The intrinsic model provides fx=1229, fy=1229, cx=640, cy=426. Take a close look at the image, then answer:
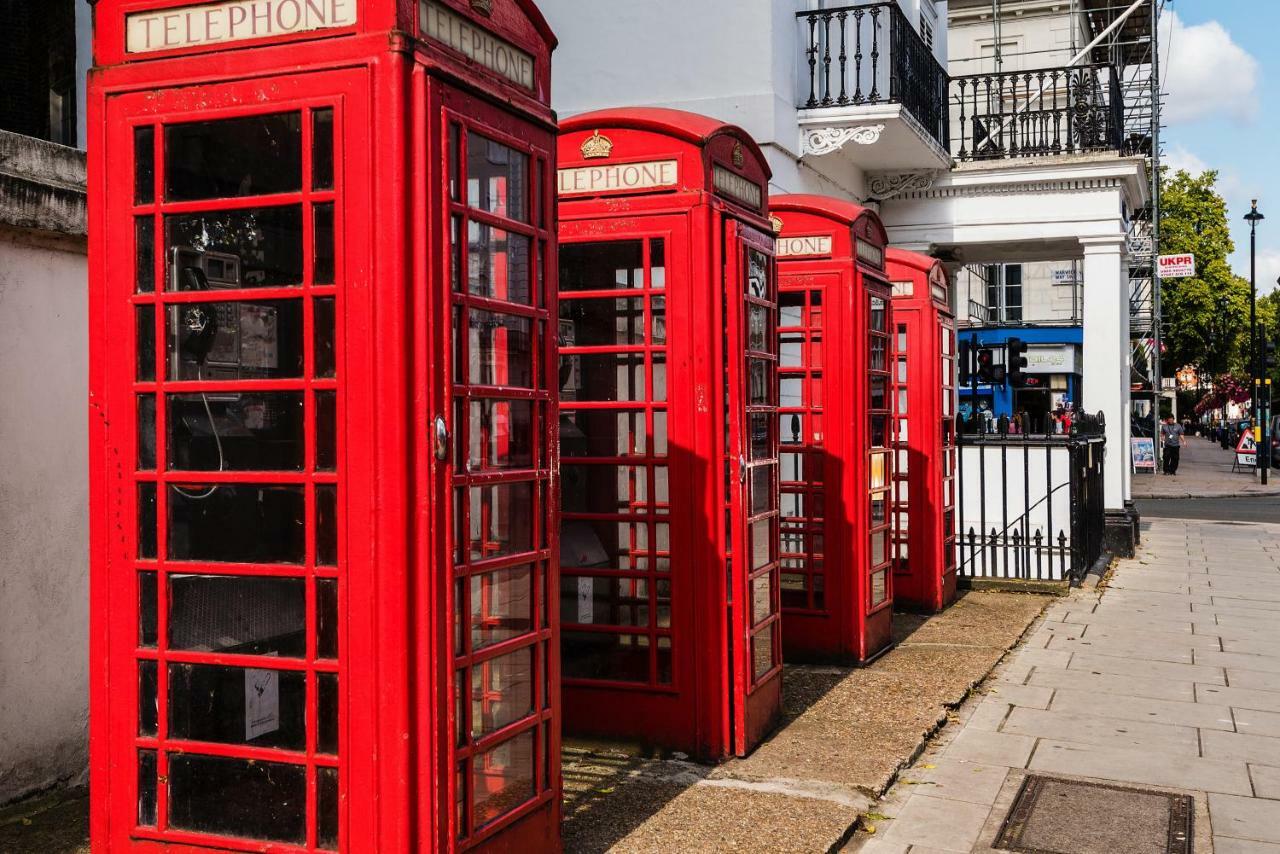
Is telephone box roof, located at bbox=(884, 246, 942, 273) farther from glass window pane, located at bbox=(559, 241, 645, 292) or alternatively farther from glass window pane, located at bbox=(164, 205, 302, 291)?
glass window pane, located at bbox=(164, 205, 302, 291)

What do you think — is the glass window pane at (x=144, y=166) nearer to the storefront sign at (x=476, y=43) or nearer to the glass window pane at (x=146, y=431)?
the glass window pane at (x=146, y=431)

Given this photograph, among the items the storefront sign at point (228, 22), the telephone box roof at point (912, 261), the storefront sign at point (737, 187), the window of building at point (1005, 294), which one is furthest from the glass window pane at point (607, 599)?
the window of building at point (1005, 294)

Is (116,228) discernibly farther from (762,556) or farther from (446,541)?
(762,556)

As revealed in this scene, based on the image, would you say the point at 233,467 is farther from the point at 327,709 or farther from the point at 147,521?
the point at 327,709

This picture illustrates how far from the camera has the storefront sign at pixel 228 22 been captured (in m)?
3.26

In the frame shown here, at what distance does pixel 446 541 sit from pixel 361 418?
0.40 metres

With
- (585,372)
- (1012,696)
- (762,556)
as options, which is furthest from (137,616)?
(1012,696)

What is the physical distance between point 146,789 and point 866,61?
1197 centimetres

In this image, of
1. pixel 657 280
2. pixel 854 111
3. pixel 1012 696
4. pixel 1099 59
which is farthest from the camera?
pixel 1099 59

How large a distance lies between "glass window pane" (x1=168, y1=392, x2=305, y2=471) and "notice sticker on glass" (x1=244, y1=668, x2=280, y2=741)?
1.86 feet

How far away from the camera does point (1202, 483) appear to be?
29969 millimetres

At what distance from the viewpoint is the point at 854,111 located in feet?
40.2

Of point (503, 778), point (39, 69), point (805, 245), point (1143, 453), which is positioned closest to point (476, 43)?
point (503, 778)

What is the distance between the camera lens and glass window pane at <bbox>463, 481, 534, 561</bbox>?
358cm
